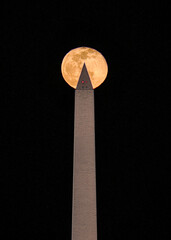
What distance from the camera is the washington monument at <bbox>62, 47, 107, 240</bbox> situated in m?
5.16

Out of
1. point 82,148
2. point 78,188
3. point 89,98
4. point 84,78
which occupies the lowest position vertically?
point 78,188

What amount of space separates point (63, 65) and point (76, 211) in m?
3.02

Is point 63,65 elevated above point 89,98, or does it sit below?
A: above

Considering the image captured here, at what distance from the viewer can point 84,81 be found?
5523mm

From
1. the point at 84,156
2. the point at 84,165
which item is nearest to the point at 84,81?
the point at 84,156

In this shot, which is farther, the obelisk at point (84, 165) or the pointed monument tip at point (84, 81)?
the pointed monument tip at point (84, 81)

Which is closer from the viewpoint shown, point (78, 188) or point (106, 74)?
point (78, 188)

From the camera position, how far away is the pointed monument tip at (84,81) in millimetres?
5434

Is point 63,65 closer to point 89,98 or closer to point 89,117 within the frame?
point 89,98

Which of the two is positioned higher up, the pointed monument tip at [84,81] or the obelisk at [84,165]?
the pointed monument tip at [84,81]

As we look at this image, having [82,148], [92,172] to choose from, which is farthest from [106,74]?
[92,172]

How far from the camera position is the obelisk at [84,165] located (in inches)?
203

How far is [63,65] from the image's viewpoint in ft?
18.3

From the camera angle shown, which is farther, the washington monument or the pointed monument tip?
the pointed monument tip
